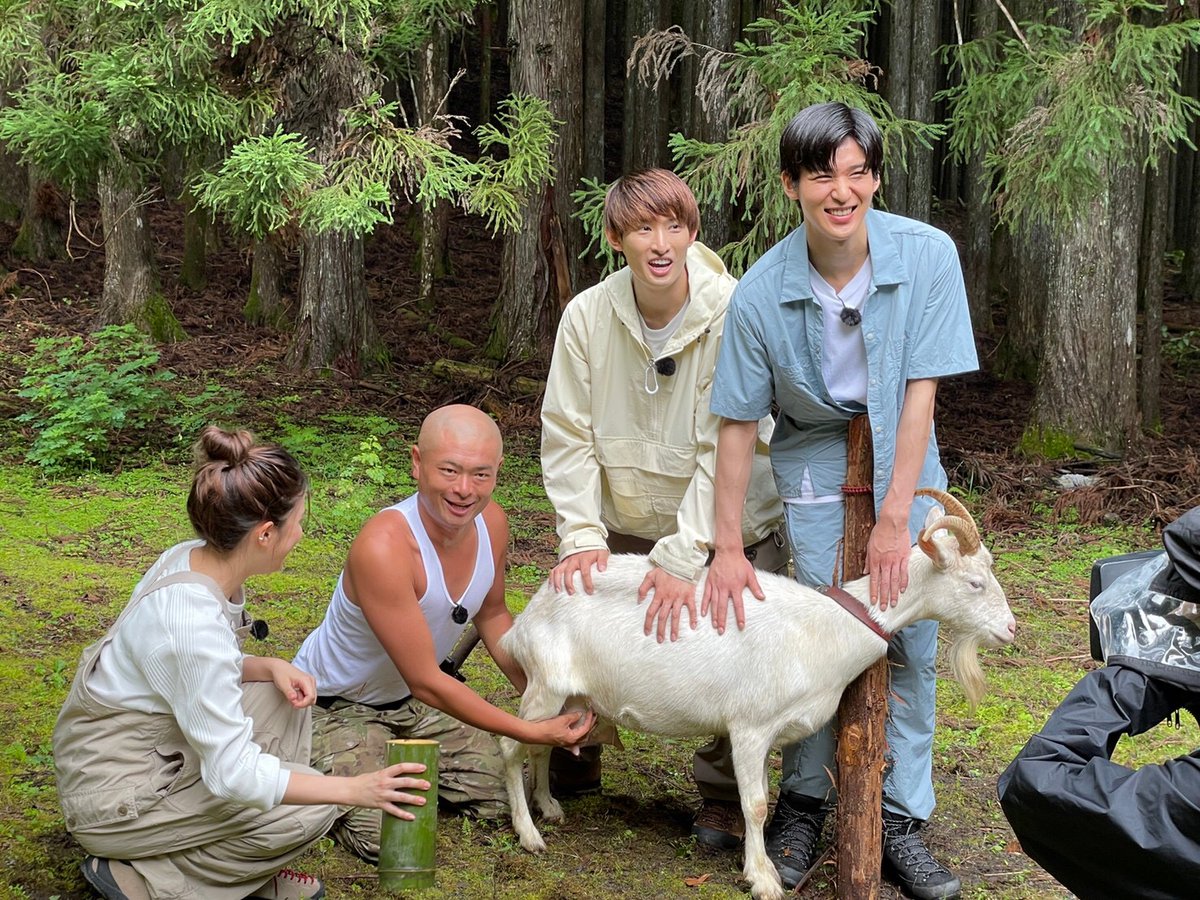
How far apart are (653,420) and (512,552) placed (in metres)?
3.73

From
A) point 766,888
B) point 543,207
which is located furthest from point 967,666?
point 543,207

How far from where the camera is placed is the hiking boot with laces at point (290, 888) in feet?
12.4

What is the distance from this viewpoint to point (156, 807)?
11.3 ft

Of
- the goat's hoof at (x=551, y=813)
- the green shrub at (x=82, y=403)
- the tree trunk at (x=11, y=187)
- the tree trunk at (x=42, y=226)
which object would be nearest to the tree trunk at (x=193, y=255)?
the tree trunk at (x=42, y=226)

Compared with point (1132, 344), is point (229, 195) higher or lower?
higher

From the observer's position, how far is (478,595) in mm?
4449

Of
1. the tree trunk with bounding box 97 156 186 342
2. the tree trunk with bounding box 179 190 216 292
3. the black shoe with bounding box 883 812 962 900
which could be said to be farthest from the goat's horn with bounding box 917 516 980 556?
the tree trunk with bounding box 179 190 216 292

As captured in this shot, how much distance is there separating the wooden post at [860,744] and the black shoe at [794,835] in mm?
241

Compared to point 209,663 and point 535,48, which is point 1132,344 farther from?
point 209,663

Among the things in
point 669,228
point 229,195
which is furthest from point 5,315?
point 669,228

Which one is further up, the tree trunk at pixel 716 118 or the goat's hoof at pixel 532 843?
the tree trunk at pixel 716 118

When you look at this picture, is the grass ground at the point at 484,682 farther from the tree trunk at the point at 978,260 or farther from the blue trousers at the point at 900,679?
the tree trunk at the point at 978,260

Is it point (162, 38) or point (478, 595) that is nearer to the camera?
point (478, 595)

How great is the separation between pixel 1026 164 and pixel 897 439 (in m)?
4.70
